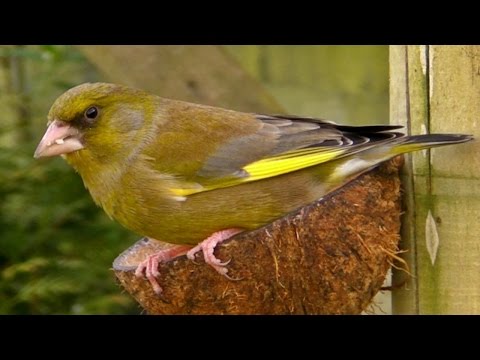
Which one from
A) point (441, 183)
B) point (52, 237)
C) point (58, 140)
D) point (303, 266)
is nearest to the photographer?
point (303, 266)

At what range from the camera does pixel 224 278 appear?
148 inches

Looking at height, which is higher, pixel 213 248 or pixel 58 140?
pixel 58 140

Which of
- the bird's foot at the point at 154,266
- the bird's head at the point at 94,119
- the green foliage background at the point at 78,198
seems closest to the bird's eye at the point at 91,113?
the bird's head at the point at 94,119

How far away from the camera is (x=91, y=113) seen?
4.35 metres

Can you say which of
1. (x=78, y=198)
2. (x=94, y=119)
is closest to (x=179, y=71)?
(x=94, y=119)

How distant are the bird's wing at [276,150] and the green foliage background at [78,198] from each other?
7.65 feet

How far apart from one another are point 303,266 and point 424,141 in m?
0.62

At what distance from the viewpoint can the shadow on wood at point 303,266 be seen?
3.74 m

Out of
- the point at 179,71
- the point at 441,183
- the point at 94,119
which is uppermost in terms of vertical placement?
the point at 179,71

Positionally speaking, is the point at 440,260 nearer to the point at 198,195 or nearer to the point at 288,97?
the point at 198,195

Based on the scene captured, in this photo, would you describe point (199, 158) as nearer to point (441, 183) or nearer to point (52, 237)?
point (441, 183)

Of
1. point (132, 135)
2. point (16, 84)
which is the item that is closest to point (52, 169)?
point (16, 84)

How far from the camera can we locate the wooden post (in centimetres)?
379

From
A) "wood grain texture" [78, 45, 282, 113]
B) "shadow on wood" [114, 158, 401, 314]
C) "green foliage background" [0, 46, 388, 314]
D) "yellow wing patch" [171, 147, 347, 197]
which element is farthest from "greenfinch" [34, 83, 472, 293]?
"green foliage background" [0, 46, 388, 314]
